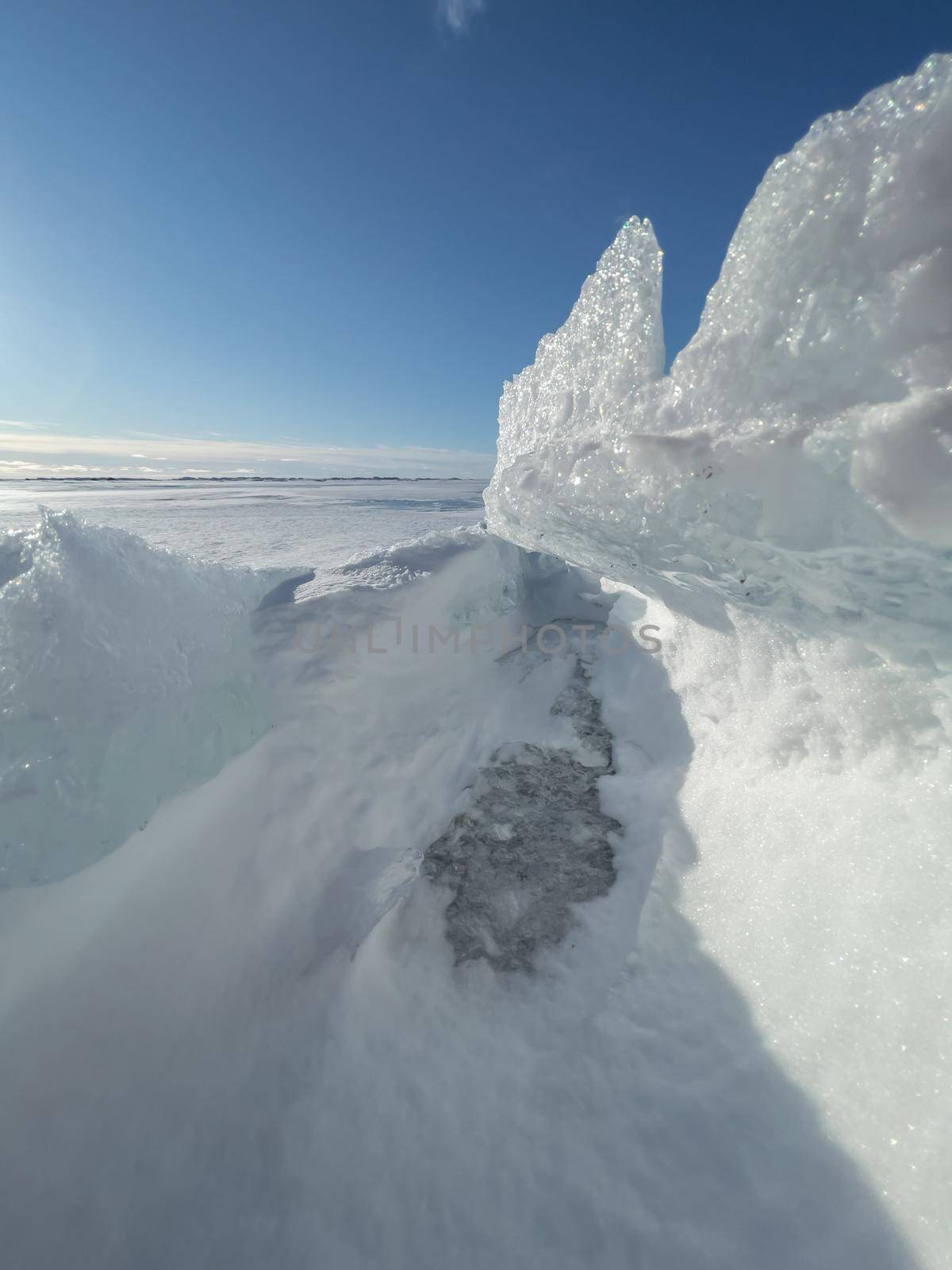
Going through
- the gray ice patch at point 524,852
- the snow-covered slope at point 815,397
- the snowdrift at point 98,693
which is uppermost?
the snow-covered slope at point 815,397

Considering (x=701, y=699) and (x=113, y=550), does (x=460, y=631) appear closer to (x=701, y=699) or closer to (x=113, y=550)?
(x=701, y=699)

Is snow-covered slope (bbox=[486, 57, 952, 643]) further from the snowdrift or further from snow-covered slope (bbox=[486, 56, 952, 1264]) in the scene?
the snowdrift

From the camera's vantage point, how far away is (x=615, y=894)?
6.28 feet

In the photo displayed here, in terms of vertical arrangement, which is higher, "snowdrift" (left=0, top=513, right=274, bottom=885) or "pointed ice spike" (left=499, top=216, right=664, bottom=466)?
"pointed ice spike" (left=499, top=216, right=664, bottom=466)

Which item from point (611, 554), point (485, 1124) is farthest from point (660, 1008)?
point (611, 554)

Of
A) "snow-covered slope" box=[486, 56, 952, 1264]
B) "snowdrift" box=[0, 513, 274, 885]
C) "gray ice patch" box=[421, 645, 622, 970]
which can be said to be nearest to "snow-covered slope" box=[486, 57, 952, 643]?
"snow-covered slope" box=[486, 56, 952, 1264]

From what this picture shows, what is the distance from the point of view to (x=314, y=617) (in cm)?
259

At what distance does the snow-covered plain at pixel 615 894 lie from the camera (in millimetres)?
1047

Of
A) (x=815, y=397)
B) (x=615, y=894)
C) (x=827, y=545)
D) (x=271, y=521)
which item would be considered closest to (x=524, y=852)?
(x=615, y=894)

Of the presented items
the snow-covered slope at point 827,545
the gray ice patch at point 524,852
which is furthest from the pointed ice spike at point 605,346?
the gray ice patch at point 524,852

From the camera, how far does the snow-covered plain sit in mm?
1047

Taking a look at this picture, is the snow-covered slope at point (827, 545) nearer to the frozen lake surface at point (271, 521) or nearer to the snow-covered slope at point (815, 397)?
the snow-covered slope at point (815, 397)

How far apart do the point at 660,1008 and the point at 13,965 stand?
5.80 feet

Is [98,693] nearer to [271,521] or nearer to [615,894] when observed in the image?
[615,894]
